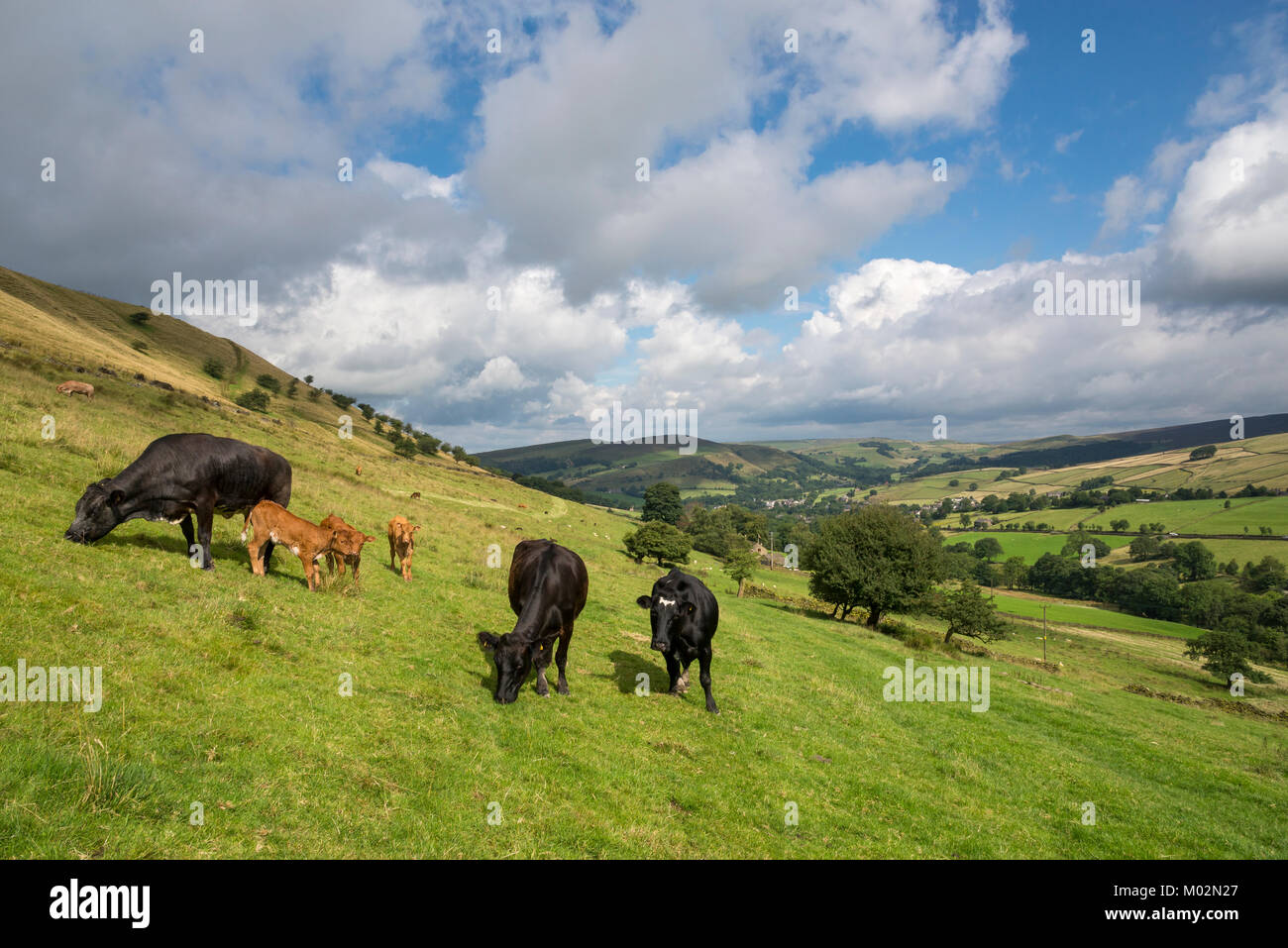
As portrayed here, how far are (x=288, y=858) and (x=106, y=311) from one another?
509ft

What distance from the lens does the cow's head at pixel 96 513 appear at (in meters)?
10.7

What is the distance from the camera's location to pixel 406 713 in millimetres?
8602

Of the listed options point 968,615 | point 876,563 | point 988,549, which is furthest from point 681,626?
point 988,549

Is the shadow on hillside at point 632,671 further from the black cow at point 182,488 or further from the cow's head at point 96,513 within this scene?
the cow's head at point 96,513

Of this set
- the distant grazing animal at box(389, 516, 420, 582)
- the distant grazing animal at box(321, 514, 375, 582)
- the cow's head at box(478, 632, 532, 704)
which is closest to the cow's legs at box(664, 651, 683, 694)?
the cow's head at box(478, 632, 532, 704)

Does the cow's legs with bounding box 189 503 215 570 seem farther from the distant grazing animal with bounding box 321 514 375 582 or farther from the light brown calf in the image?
the light brown calf

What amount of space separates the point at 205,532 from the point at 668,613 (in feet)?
34.5

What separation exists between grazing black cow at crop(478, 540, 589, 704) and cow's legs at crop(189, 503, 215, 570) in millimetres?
6308

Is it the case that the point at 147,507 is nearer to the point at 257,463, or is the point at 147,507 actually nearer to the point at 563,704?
the point at 257,463

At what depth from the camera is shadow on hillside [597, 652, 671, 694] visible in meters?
13.9

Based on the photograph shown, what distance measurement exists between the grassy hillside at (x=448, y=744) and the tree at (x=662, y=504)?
98.0 metres

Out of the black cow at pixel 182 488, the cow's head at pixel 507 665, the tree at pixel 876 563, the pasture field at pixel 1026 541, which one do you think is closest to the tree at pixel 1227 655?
the tree at pixel 876 563

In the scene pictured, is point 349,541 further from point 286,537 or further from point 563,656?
point 563,656
